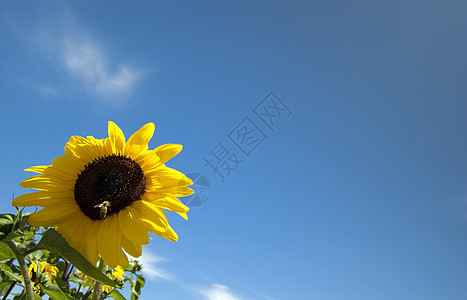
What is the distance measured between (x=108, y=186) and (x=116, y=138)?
33 cm

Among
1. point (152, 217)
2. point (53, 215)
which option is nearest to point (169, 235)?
point (152, 217)

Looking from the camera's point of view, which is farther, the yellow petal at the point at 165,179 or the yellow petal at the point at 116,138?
the yellow petal at the point at 116,138

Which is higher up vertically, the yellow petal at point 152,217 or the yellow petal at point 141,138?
the yellow petal at point 141,138

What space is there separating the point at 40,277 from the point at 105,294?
0.43 m

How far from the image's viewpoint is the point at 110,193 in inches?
87.4

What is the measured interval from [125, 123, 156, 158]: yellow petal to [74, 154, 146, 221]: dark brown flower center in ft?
0.28

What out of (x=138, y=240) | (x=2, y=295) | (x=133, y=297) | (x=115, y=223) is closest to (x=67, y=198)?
(x=115, y=223)

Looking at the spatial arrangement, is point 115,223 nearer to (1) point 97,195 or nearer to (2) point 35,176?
(1) point 97,195

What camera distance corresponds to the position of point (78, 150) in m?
2.44

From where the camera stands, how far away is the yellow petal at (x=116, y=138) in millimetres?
2412

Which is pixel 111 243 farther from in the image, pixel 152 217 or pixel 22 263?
pixel 22 263

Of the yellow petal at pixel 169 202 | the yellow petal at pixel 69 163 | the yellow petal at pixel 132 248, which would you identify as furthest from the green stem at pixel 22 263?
the yellow petal at pixel 69 163

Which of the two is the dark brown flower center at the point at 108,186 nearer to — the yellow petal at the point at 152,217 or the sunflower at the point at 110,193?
the sunflower at the point at 110,193

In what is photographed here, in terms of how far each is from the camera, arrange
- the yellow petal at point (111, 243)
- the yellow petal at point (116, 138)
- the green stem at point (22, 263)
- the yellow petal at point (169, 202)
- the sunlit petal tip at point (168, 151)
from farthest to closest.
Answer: the yellow petal at point (116, 138) → the sunlit petal tip at point (168, 151) → the yellow petal at point (169, 202) → the yellow petal at point (111, 243) → the green stem at point (22, 263)
